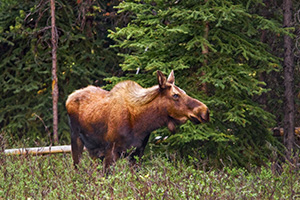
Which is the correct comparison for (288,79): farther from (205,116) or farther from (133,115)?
(133,115)

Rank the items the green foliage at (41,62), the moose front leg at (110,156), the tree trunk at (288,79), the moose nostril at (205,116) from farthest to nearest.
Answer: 1. the green foliage at (41,62)
2. the tree trunk at (288,79)
3. the moose front leg at (110,156)
4. the moose nostril at (205,116)

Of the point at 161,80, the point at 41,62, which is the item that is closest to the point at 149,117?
the point at 161,80

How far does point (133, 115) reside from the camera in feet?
28.2

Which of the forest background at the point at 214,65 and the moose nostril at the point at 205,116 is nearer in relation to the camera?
the moose nostril at the point at 205,116

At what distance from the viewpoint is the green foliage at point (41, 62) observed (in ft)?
54.9

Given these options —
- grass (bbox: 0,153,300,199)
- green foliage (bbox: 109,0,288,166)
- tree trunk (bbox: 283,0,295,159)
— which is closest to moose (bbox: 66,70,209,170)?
grass (bbox: 0,153,300,199)

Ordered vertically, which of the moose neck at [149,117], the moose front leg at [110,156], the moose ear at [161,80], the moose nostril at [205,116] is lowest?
the moose front leg at [110,156]

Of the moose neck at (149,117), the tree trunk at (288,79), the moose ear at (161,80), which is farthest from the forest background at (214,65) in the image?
the moose ear at (161,80)

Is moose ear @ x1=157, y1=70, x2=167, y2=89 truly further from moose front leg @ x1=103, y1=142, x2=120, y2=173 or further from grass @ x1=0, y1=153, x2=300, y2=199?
grass @ x1=0, y1=153, x2=300, y2=199

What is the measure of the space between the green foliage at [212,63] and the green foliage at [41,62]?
19.3ft

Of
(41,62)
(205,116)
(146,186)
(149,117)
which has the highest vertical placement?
(205,116)

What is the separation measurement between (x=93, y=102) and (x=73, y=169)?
1.16 metres

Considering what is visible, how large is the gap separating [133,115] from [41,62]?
8.85 meters

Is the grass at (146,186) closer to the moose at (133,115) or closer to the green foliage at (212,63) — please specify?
the moose at (133,115)
